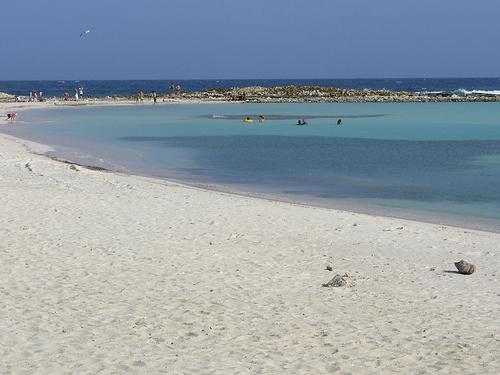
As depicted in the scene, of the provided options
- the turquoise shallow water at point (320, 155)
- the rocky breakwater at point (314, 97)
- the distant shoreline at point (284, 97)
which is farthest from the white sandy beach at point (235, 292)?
the rocky breakwater at point (314, 97)

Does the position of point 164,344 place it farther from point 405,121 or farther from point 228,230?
point 405,121

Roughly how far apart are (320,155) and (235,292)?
2241 centimetres

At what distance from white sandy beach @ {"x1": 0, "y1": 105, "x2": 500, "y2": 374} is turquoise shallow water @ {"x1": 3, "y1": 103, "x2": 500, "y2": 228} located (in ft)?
15.6

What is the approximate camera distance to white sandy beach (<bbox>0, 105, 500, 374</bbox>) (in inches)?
293

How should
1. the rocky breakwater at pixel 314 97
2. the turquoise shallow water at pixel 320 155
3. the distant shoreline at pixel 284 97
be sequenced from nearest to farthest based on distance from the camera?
the turquoise shallow water at pixel 320 155
the distant shoreline at pixel 284 97
the rocky breakwater at pixel 314 97

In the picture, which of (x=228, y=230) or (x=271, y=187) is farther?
(x=271, y=187)

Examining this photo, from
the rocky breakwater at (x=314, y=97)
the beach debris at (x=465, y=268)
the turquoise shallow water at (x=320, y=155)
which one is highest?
the rocky breakwater at (x=314, y=97)

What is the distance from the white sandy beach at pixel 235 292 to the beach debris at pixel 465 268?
0.09m

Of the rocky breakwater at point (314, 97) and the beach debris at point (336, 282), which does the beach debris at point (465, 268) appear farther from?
the rocky breakwater at point (314, 97)

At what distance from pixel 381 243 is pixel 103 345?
6864 mm

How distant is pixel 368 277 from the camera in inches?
427

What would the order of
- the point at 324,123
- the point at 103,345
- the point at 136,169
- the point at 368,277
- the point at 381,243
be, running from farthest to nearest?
1. the point at 324,123
2. the point at 136,169
3. the point at 381,243
4. the point at 368,277
5. the point at 103,345

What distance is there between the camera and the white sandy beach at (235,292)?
7.43 m

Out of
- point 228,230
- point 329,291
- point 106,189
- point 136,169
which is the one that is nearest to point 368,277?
point 329,291
